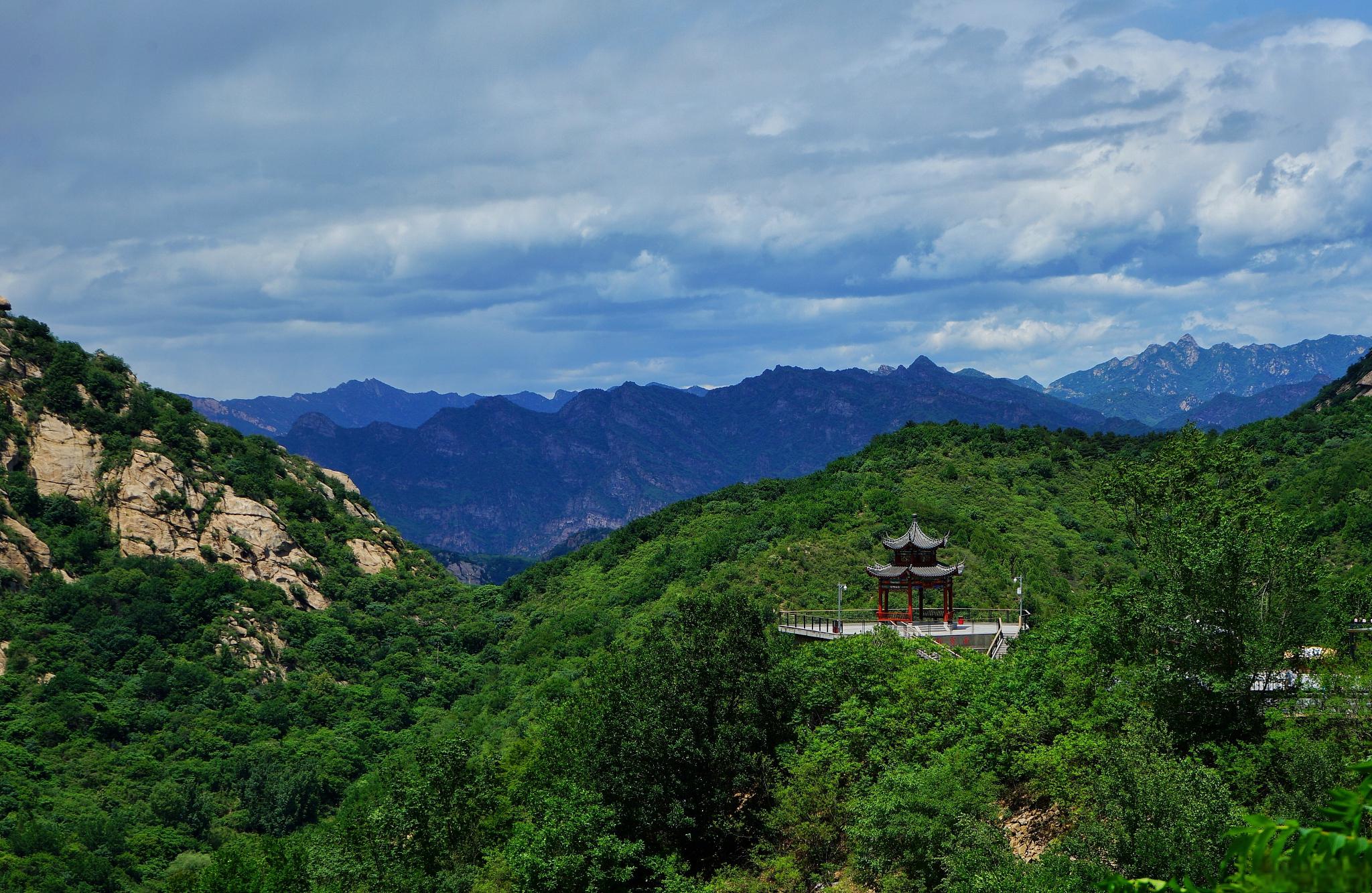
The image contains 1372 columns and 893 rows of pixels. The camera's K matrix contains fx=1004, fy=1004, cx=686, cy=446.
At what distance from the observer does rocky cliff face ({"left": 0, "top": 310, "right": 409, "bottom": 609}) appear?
89.0 m

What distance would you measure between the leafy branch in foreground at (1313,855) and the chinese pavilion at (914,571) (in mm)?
43956

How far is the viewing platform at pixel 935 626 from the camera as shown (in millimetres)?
46531

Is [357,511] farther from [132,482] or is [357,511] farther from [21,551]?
[21,551]

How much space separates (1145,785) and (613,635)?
57.8 m

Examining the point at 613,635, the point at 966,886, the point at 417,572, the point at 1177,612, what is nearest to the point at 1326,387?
the point at 613,635

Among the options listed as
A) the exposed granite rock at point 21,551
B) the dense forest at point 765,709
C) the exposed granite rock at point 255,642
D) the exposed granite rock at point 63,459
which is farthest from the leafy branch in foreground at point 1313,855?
the exposed granite rock at point 63,459

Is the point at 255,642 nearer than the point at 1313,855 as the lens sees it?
No

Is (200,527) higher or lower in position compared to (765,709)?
higher

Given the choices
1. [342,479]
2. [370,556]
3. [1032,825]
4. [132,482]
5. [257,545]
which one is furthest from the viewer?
[342,479]

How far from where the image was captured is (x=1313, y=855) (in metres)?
6.06

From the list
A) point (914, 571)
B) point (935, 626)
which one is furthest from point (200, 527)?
point (935, 626)

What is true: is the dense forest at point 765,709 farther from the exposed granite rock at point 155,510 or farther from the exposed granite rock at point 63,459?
the exposed granite rock at point 155,510

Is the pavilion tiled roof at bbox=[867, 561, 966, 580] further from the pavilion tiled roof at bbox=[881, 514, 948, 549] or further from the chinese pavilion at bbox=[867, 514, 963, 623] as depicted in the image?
the pavilion tiled roof at bbox=[881, 514, 948, 549]

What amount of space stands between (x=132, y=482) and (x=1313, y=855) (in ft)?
338
